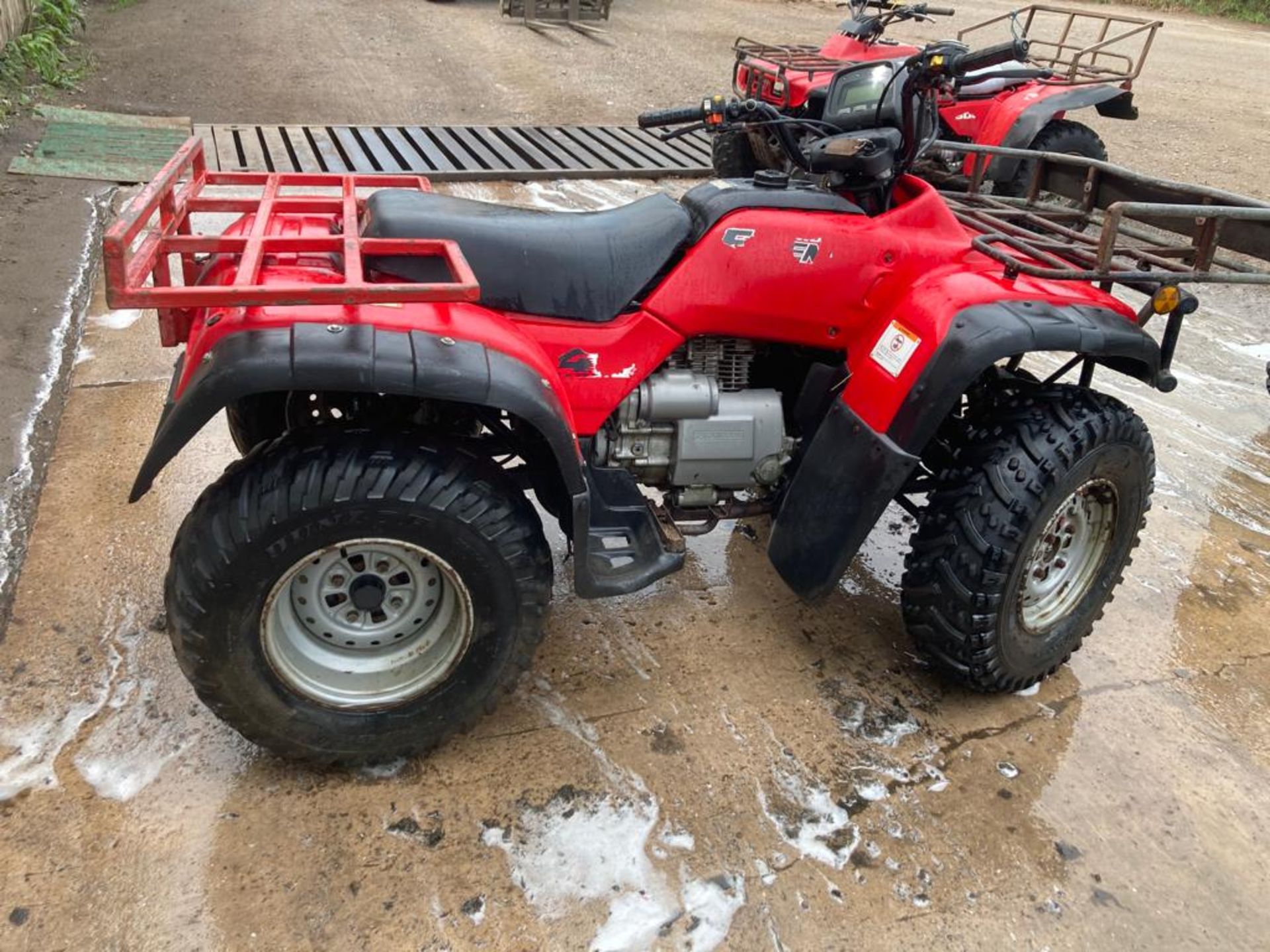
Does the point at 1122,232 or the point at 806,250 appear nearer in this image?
the point at 806,250

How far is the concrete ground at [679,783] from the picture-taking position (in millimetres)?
2113

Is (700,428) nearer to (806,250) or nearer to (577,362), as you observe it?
(577,362)

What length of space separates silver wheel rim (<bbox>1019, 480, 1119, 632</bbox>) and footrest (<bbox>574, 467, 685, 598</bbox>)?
1.03 meters

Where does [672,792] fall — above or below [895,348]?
below

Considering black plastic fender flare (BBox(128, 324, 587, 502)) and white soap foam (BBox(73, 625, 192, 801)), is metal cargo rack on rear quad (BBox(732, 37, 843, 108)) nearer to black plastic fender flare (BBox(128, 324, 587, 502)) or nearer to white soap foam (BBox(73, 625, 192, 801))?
black plastic fender flare (BBox(128, 324, 587, 502))

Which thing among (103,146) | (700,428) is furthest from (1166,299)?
(103,146)

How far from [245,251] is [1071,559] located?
2.42 metres

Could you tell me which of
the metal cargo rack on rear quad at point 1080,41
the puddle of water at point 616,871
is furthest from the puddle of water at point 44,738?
the metal cargo rack on rear quad at point 1080,41

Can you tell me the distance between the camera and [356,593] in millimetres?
2326

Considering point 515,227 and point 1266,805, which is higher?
point 515,227

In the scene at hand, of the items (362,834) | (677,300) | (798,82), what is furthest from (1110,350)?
(798,82)

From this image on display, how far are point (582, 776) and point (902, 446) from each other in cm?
116

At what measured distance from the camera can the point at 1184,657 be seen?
3.10 meters

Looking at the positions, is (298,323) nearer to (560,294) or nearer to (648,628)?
(560,294)
